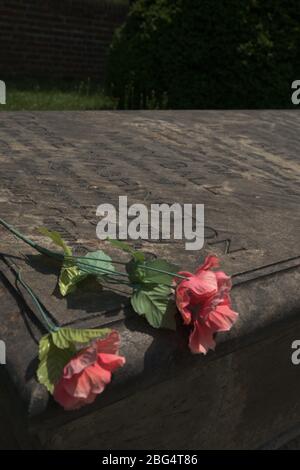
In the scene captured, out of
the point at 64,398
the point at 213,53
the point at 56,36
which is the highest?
the point at 56,36

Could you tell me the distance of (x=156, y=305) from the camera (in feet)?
3.50

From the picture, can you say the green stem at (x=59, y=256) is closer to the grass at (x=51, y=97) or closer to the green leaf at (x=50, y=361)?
the green leaf at (x=50, y=361)

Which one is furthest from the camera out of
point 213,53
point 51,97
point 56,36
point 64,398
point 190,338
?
point 56,36

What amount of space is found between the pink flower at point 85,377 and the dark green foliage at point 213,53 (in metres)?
4.87

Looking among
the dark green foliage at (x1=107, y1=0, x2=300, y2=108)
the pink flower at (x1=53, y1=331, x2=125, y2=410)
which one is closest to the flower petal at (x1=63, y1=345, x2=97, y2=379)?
the pink flower at (x1=53, y1=331, x2=125, y2=410)

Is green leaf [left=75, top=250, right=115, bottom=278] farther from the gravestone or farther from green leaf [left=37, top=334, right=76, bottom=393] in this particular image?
green leaf [left=37, top=334, right=76, bottom=393]

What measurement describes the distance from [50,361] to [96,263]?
0.29 m

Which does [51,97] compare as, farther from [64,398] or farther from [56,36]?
[64,398]

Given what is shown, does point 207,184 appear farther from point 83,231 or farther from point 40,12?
point 40,12

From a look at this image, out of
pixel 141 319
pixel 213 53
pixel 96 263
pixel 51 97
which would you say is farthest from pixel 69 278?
pixel 51 97

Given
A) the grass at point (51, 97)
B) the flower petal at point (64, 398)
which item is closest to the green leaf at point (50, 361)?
the flower petal at point (64, 398)

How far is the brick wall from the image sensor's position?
7965 millimetres

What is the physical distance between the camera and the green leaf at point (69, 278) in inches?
43.7

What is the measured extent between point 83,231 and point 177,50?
4.42 metres
